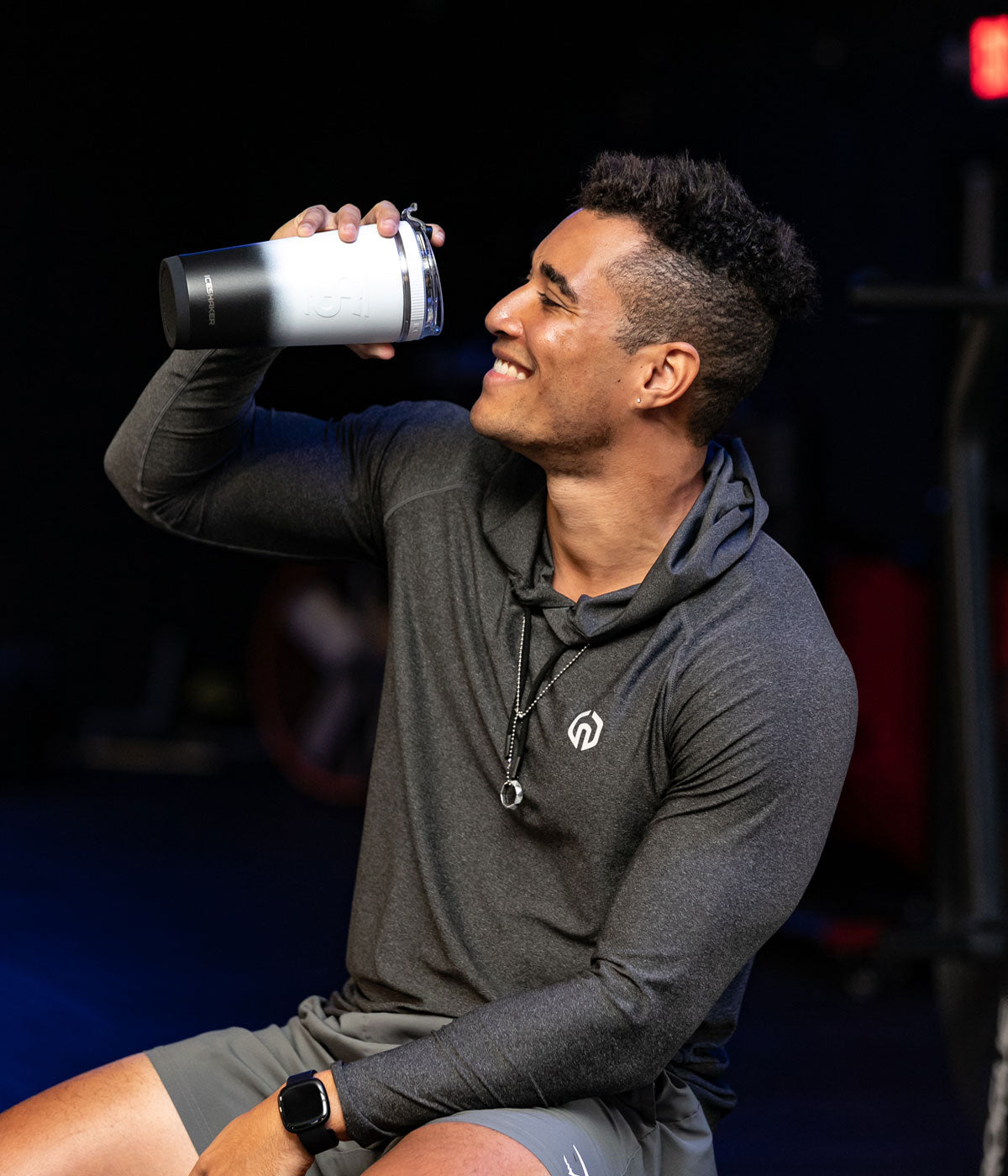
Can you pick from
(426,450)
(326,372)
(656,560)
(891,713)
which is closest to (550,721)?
(656,560)

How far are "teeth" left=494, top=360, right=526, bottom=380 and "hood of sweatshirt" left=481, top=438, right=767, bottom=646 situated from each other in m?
0.11

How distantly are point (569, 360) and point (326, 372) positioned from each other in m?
4.01

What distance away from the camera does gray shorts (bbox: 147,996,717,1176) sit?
4.12 feet

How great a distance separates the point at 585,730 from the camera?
1313 millimetres

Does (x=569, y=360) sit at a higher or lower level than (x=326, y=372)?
higher

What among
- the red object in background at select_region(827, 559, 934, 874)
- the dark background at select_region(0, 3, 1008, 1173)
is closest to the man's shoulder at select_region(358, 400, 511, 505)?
the dark background at select_region(0, 3, 1008, 1173)

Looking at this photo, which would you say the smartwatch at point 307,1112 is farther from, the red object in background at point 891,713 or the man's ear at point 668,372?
the red object in background at point 891,713

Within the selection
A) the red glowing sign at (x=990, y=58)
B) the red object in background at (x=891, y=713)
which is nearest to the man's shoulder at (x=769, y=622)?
the red glowing sign at (x=990, y=58)

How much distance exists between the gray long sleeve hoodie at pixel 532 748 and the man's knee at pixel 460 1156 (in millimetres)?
31

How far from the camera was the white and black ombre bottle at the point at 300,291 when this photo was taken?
1.26 metres

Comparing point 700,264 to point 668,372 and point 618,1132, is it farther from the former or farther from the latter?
point 618,1132

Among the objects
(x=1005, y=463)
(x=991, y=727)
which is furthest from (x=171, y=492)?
(x=1005, y=463)

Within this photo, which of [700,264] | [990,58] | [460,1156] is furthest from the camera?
[990,58]

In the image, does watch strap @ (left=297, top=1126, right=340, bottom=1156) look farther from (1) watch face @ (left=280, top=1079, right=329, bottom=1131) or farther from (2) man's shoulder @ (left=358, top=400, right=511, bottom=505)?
(2) man's shoulder @ (left=358, top=400, right=511, bottom=505)
